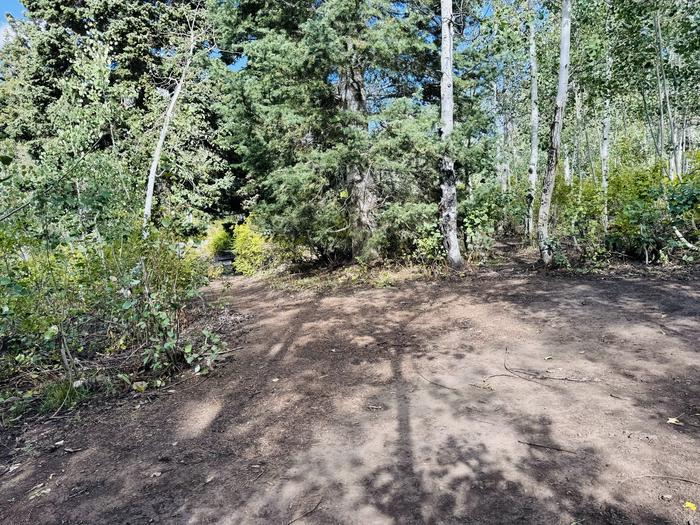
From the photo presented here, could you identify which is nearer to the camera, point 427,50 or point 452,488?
point 452,488

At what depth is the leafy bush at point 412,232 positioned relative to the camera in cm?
766

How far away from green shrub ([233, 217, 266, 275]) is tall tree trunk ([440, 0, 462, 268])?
227 inches

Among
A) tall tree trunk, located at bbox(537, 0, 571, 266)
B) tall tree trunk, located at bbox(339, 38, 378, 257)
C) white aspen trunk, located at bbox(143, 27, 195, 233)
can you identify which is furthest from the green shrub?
tall tree trunk, located at bbox(537, 0, 571, 266)

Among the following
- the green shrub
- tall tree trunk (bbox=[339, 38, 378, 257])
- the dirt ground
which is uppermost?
tall tree trunk (bbox=[339, 38, 378, 257])

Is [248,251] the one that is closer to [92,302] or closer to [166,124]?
[166,124]

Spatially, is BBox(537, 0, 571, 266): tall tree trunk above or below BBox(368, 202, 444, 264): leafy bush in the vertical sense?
above

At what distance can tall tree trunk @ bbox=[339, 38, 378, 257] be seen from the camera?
869cm

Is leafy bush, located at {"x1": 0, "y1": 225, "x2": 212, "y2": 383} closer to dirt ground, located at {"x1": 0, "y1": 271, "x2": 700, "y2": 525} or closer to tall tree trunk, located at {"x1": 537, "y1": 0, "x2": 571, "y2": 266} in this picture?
dirt ground, located at {"x1": 0, "y1": 271, "x2": 700, "y2": 525}

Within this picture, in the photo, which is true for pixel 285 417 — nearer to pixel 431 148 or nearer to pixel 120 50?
pixel 431 148

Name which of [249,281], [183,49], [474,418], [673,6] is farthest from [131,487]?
[673,6]

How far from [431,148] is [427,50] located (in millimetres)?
2764

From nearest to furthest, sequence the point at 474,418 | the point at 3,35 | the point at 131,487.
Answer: the point at 131,487 → the point at 474,418 → the point at 3,35

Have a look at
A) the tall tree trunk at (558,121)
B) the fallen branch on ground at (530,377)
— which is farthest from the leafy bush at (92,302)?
the tall tree trunk at (558,121)

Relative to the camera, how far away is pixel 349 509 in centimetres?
199
